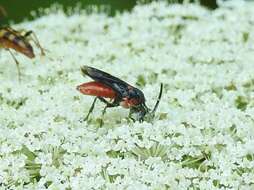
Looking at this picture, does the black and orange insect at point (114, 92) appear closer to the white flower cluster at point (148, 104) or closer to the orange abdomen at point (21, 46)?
the white flower cluster at point (148, 104)

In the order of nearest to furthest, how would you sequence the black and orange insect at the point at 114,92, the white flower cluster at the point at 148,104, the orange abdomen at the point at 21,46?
the white flower cluster at the point at 148,104, the black and orange insect at the point at 114,92, the orange abdomen at the point at 21,46

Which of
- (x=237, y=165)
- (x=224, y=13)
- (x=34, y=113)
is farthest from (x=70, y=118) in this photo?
(x=224, y=13)

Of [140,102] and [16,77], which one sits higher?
[140,102]

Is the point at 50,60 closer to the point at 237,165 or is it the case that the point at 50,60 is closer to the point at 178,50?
the point at 178,50

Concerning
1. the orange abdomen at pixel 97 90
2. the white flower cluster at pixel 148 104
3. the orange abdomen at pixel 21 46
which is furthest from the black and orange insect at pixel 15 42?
the orange abdomen at pixel 97 90

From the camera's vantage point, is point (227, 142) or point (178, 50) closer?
point (227, 142)

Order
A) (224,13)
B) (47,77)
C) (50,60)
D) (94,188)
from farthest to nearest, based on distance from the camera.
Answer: (224,13) < (50,60) < (47,77) < (94,188)

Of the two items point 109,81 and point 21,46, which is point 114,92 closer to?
point 109,81

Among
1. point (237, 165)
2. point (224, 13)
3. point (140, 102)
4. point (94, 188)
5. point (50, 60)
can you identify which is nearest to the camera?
point (94, 188)
